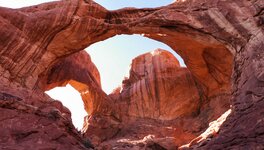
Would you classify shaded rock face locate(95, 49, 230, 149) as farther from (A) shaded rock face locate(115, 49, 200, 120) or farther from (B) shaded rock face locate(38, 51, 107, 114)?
(B) shaded rock face locate(38, 51, 107, 114)

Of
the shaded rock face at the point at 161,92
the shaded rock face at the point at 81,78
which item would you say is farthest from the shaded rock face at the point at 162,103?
the shaded rock face at the point at 81,78

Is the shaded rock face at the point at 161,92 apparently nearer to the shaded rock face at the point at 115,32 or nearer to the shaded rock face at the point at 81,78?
the shaded rock face at the point at 81,78

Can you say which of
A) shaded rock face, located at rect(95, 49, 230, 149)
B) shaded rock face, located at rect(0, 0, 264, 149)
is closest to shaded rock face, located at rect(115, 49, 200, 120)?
shaded rock face, located at rect(95, 49, 230, 149)

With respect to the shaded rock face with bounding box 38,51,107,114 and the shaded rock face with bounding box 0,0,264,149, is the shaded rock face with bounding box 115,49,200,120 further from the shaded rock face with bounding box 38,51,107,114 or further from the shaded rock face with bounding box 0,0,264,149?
the shaded rock face with bounding box 0,0,264,149

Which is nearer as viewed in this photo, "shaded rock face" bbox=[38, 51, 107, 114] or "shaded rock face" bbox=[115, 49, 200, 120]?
"shaded rock face" bbox=[38, 51, 107, 114]

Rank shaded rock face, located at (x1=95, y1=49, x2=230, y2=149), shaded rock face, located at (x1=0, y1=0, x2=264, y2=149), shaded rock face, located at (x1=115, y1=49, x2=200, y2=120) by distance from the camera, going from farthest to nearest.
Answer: shaded rock face, located at (x1=115, y1=49, x2=200, y2=120)
shaded rock face, located at (x1=95, y1=49, x2=230, y2=149)
shaded rock face, located at (x1=0, y1=0, x2=264, y2=149)

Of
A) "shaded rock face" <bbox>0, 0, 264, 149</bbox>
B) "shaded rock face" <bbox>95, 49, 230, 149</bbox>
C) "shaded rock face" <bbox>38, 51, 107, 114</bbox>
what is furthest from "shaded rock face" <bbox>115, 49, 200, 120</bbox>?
"shaded rock face" <bbox>0, 0, 264, 149</bbox>

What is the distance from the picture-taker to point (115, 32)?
85.1ft

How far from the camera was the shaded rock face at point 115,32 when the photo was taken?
20359 millimetres

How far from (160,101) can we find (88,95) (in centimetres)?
844

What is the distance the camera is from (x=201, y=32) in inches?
925

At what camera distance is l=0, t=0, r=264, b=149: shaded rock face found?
20.4 meters

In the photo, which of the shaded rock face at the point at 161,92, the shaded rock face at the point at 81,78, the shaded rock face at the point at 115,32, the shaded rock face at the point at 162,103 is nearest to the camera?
the shaded rock face at the point at 115,32

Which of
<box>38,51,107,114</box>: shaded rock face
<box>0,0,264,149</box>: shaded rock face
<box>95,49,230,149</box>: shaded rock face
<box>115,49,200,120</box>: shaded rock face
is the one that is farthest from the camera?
<box>115,49,200,120</box>: shaded rock face
